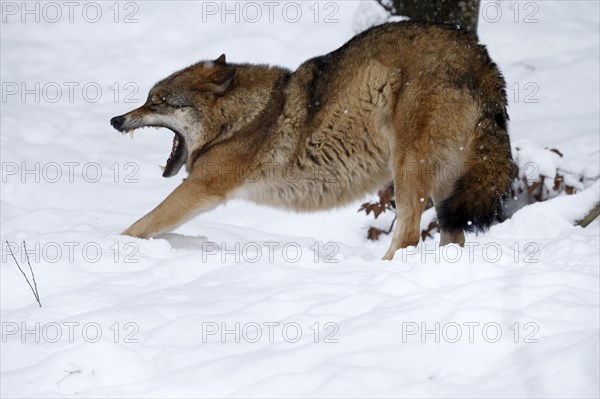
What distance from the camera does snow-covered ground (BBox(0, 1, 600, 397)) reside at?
310 cm

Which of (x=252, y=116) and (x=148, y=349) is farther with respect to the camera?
(x=252, y=116)

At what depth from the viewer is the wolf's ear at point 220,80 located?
5.91 meters

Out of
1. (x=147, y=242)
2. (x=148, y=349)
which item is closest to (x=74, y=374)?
(x=148, y=349)

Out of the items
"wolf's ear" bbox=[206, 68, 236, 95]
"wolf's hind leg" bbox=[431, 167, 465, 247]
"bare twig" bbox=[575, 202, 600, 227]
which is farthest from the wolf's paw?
"bare twig" bbox=[575, 202, 600, 227]

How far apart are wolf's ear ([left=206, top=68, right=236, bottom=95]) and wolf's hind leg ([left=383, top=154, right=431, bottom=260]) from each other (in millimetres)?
1413

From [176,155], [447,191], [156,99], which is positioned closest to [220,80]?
[156,99]

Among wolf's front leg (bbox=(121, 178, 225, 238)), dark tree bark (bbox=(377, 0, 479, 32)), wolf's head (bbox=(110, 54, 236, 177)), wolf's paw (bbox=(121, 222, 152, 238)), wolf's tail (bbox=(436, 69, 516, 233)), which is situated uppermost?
dark tree bark (bbox=(377, 0, 479, 32))

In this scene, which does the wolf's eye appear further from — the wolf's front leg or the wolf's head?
the wolf's front leg

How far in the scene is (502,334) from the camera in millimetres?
3336

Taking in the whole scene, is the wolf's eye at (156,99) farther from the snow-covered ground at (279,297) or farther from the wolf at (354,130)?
the snow-covered ground at (279,297)

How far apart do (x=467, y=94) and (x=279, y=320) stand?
88.8 inches

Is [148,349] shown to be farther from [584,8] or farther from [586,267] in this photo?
[584,8]

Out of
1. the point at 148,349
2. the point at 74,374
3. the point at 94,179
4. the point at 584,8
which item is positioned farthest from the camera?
the point at 584,8

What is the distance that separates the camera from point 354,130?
550 cm
